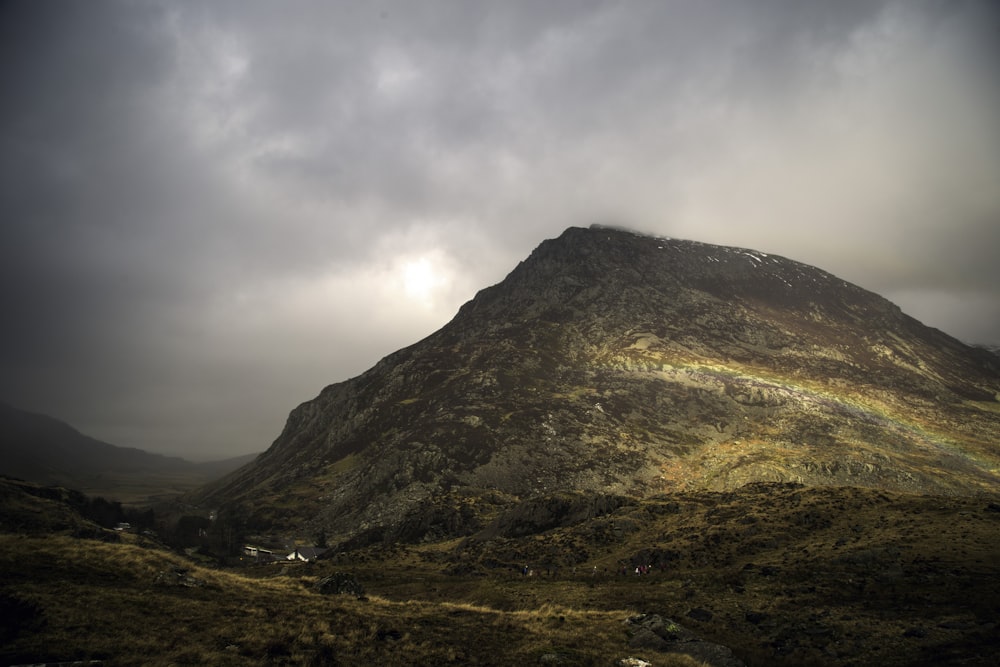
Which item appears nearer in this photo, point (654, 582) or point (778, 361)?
point (654, 582)


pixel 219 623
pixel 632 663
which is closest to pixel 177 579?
pixel 219 623

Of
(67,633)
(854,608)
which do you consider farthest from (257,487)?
(854,608)

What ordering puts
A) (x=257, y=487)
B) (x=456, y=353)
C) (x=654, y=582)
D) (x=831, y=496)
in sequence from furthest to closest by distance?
(x=456, y=353)
(x=257, y=487)
(x=831, y=496)
(x=654, y=582)

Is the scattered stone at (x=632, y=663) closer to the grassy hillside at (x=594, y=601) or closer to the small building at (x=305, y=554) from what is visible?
the grassy hillside at (x=594, y=601)

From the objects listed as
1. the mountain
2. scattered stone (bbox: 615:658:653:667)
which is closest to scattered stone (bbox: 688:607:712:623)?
scattered stone (bbox: 615:658:653:667)

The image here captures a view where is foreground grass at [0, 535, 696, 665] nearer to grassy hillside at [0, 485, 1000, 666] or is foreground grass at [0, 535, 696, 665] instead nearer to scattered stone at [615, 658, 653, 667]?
grassy hillside at [0, 485, 1000, 666]

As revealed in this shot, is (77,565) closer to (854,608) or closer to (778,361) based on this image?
(854,608)

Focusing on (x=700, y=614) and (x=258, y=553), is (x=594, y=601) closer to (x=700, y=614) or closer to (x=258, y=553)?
(x=700, y=614)
